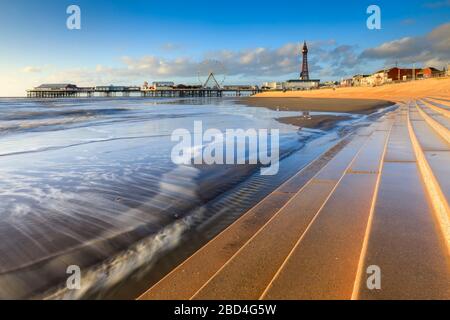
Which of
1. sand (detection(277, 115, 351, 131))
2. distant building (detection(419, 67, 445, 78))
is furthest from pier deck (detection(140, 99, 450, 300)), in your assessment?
distant building (detection(419, 67, 445, 78))

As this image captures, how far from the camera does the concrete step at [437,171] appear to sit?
367 centimetres

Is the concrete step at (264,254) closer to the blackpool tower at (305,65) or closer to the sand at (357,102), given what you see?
the sand at (357,102)

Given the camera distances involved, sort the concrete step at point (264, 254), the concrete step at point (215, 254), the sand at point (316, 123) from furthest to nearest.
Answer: the sand at point (316, 123) < the concrete step at point (215, 254) < the concrete step at point (264, 254)

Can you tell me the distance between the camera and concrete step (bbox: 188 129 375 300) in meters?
2.61

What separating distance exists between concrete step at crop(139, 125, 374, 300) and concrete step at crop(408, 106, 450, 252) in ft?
6.26

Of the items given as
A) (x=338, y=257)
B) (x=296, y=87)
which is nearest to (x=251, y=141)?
(x=338, y=257)

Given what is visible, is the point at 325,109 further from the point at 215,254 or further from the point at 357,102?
the point at 215,254

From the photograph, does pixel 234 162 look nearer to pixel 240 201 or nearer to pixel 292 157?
pixel 292 157

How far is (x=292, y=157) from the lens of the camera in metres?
8.96

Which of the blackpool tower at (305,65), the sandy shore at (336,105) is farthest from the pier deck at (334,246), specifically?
the blackpool tower at (305,65)

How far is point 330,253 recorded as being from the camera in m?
3.07

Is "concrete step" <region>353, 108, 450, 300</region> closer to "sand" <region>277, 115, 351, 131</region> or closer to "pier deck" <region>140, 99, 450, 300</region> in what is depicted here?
"pier deck" <region>140, 99, 450, 300</region>
